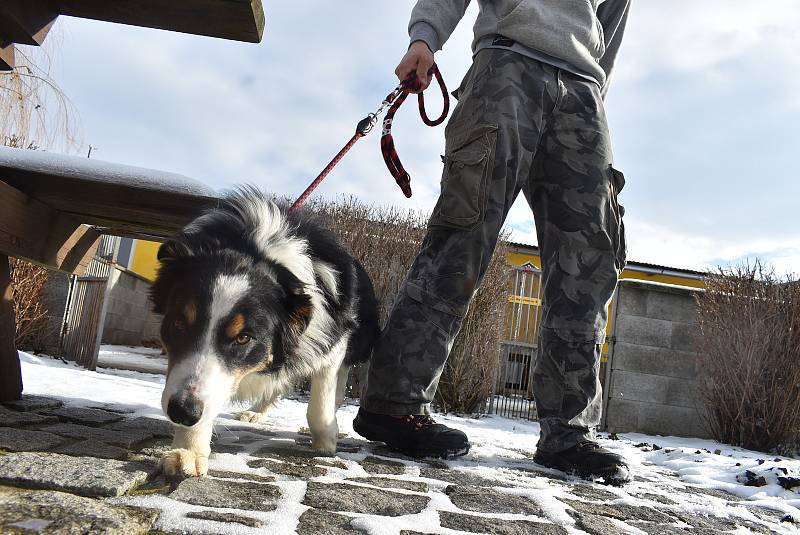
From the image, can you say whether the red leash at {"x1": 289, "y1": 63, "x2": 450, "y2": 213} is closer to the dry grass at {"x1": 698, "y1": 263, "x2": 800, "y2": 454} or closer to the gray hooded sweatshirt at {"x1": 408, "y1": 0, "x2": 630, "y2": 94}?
the gray hooded sweatshirt at {"x1": 408, "y1": 0, "x2": 630, "y2": 94}

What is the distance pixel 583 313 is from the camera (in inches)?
104

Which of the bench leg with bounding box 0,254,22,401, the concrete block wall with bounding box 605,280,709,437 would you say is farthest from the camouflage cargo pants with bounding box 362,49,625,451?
the concrete block wall with bounding box 605,280,709,437

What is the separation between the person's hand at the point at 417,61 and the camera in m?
2.66

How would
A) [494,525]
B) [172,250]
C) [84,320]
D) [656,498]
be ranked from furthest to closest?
[84,320], [656,498], [172,250], [494,525]

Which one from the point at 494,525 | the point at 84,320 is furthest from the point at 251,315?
the point at 84,320

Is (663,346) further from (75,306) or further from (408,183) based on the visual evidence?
(75,306)

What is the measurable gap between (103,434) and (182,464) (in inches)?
26.7

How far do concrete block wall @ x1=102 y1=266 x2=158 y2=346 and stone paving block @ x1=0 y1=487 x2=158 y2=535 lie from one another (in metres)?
8.95

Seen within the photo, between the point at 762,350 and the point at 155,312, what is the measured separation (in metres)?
5.40

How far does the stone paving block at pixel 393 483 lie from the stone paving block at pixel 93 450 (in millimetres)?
720

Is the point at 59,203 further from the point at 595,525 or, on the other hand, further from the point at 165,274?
the point at 595,525

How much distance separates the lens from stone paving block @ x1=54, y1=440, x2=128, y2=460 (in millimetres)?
1783

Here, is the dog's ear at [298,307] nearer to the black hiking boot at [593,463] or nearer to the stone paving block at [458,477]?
the stone paving block at [458,477]

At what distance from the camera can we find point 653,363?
20.5ft
